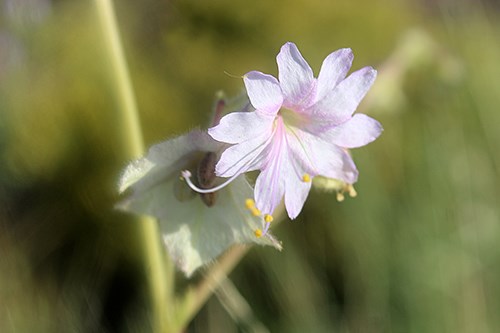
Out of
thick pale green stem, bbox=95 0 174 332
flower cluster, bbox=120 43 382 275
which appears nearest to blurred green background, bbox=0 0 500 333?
thick pale green stem, bbox=95 0 174 332

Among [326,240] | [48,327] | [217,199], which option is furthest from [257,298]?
[217,199]

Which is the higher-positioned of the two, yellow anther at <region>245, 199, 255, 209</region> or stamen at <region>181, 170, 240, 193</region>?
stamen at <region>181, 170, 240, 193</region>

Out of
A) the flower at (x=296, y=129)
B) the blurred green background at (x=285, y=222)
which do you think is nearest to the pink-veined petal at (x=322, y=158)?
the flower at (x=296, y=129)

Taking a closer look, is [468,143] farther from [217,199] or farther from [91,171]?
[217,199]

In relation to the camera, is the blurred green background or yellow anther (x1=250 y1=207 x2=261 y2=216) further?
the blurred green background

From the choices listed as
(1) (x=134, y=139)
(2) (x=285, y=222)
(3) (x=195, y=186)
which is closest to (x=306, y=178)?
(3) (x=195, y=186)

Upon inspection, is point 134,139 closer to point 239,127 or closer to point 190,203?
point 190,203

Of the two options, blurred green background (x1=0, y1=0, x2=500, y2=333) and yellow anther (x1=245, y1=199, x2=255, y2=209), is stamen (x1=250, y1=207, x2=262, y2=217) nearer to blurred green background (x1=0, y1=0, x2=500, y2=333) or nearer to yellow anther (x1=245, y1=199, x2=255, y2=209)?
yellow anther (x1=245, y1=199, x2=255, y2=209)
